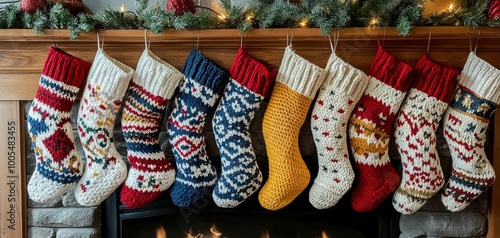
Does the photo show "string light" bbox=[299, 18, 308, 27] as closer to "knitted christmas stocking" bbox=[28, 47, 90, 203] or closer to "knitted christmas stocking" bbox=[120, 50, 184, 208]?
"knitted christmas stocking" bbox=[120, 50, 184, 208]

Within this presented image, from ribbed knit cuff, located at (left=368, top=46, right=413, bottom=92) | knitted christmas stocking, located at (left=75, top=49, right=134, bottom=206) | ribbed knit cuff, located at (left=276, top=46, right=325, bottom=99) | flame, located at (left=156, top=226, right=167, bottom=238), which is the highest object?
ribbed knit cuff, located at (left=368, top=46, right=413, bottom=92)

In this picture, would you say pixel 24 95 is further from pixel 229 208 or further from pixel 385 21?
pixel 385 21

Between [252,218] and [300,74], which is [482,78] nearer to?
[300,74]

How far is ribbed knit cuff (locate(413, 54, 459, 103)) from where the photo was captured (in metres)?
1.65

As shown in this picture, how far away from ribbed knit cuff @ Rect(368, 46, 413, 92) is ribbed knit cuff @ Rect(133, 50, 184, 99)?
0.64 m

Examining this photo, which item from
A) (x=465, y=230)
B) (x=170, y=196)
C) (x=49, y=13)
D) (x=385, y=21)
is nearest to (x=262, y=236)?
(x=170, y=196)

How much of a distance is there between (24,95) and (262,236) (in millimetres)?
1005

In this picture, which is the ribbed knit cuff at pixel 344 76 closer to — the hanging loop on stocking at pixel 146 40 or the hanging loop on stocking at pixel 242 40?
the hanging loop on stocking at pixel 242 40

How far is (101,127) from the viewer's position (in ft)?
5.45

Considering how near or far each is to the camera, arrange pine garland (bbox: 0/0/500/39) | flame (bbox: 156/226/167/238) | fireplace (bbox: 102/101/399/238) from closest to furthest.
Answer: pine garland (bbox: 0/0/500/39) → fireplace (bbox: 102/101/399/238) → flame (bbox: 156/226/167/238)

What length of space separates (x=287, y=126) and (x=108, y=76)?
1.95 ft

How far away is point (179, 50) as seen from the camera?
5.63 feet

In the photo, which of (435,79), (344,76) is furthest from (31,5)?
(435,79)

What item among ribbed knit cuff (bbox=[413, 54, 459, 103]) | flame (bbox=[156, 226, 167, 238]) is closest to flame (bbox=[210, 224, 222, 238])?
flame (bbox=[156, 226, 167, 238])
